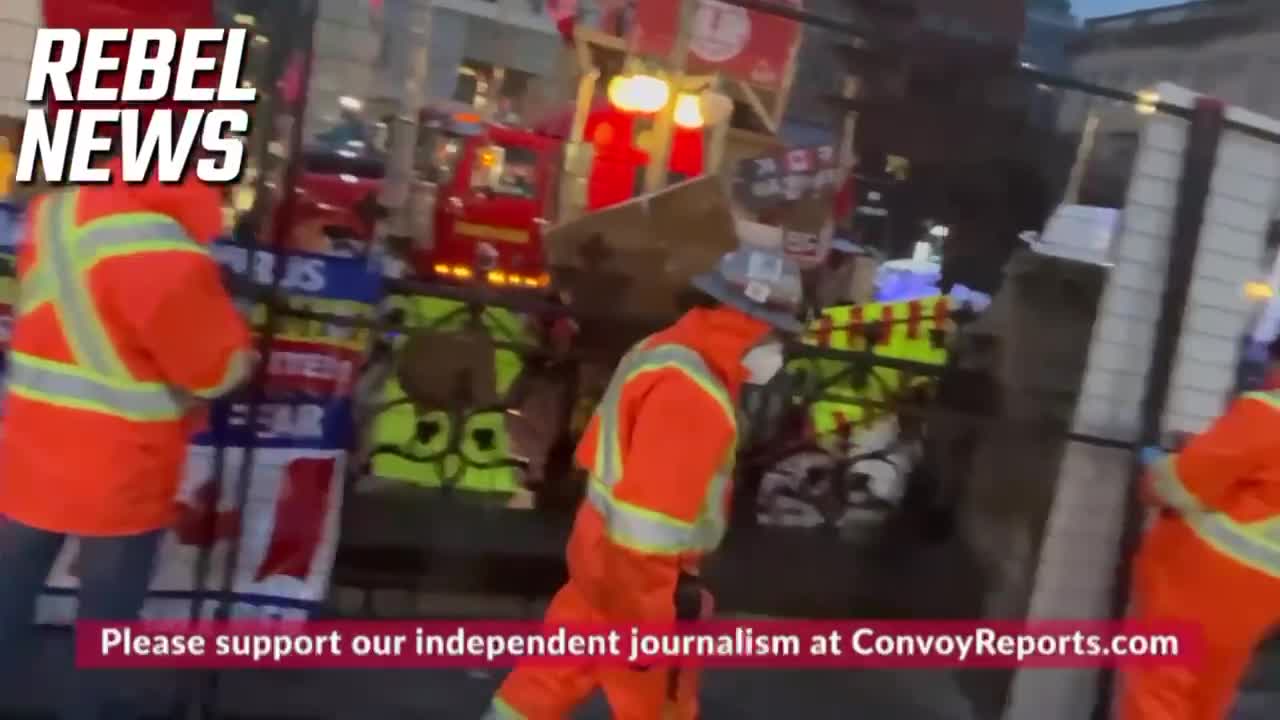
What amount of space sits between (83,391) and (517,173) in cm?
184

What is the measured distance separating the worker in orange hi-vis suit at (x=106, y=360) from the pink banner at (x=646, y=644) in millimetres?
401

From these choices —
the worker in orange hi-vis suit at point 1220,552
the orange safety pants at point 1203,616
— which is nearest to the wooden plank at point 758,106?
the worker in orange hi-vis suit at point 1220,552

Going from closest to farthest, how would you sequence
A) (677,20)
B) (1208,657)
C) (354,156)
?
1. (1208,657)
2. (354,156)
3. (677,20)

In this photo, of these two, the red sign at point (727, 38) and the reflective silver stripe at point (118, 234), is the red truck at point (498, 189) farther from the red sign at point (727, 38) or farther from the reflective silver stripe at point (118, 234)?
the reflective silver stripe at point (118, 234)

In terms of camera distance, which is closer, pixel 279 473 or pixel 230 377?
→ pixel 230 377

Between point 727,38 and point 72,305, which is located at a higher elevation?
point 727,38

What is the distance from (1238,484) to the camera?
3395 mm

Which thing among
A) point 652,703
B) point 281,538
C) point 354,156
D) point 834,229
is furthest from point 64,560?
point 834,229

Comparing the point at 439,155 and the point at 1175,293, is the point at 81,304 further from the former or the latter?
the point at 1175,293

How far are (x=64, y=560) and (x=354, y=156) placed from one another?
4.49ft

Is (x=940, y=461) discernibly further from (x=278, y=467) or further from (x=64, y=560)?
(x=64, y=560)

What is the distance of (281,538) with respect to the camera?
361cm

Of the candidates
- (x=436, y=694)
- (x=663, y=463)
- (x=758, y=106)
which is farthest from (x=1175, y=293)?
(x=436, y=694)

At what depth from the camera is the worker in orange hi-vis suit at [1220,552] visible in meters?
3.34
